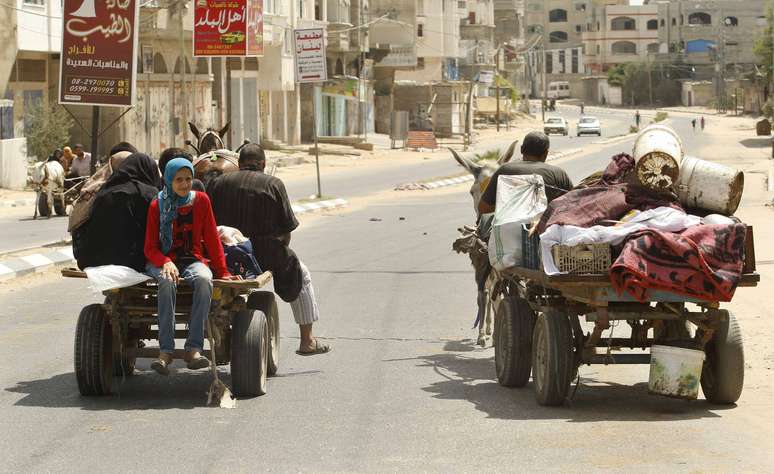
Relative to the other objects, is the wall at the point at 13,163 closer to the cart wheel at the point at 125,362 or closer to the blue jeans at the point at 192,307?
the cart wheel at the point at 125,362

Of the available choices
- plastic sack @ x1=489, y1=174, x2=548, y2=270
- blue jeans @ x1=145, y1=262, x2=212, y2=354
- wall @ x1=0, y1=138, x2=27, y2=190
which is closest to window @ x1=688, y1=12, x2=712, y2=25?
wall @ x1=0, y1=138, x2=27, y2=190

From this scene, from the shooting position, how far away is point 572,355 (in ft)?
27.8

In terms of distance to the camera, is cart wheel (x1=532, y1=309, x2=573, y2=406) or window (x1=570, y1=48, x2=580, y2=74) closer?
cart wheel (x1=532, y1=309, x2=573, y2=406)

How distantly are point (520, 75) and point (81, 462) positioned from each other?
496 feet

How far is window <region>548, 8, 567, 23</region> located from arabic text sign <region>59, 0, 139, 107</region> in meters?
163

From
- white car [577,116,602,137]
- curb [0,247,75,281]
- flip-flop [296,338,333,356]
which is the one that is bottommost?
flip-flop [296,338,333,356]

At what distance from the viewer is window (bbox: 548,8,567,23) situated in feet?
597

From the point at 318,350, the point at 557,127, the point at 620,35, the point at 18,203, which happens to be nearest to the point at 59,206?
the point at 18,203

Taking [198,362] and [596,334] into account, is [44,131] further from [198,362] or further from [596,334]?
[596,334]

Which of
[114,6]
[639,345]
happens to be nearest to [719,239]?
[639,345]

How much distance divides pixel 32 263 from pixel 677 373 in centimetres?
1141

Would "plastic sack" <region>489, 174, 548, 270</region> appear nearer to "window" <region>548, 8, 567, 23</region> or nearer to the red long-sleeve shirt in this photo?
the red long-sleeve shirt

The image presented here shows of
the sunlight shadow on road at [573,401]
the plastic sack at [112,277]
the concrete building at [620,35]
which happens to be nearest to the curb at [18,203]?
the sunlight shadow on road at [573,401]

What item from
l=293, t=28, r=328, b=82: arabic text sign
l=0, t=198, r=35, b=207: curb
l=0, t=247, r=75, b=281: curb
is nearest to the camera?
l=0, t=247, r=75, b=281: curb
